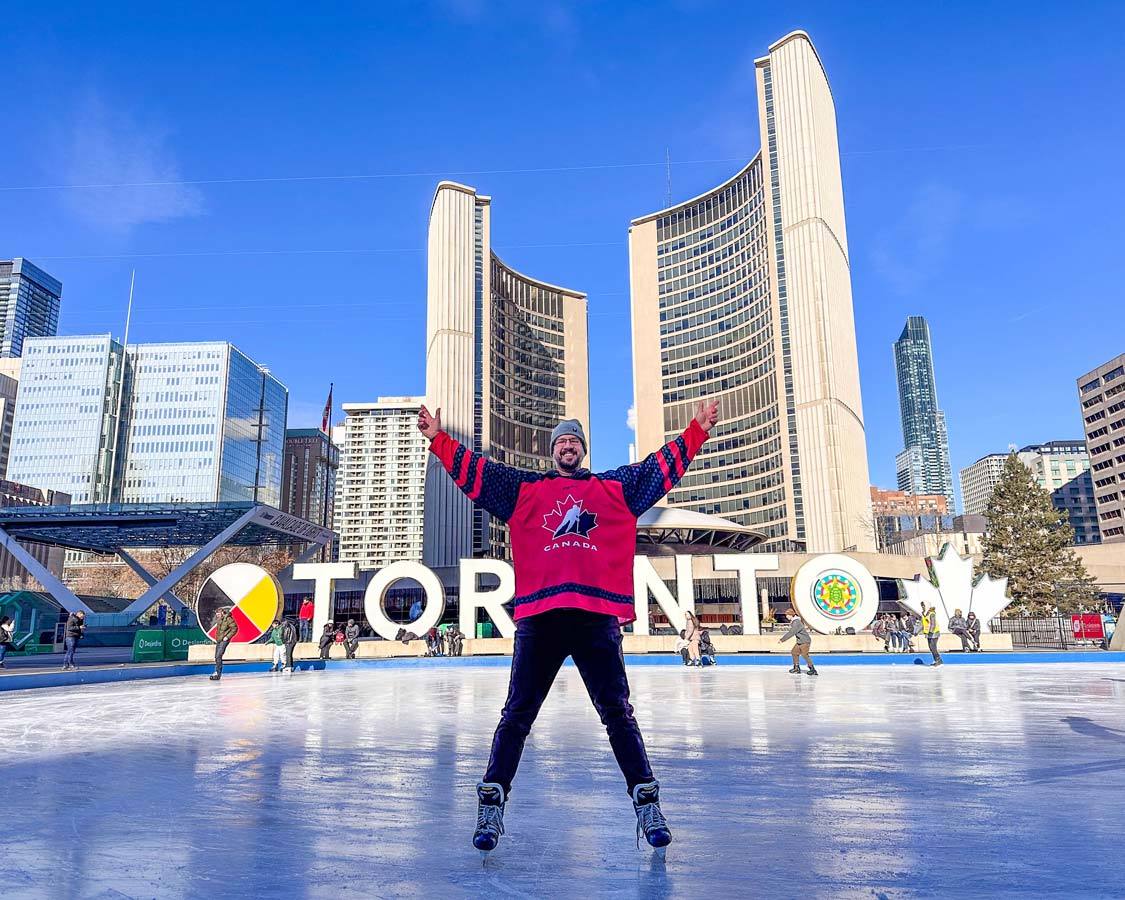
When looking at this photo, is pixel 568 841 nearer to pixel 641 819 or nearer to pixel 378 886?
pixel 641 819

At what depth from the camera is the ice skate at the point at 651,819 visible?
3244 millimetres

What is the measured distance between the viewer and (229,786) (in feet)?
16.5

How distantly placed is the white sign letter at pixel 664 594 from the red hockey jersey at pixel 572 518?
899 inches

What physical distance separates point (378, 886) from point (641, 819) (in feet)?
3.82

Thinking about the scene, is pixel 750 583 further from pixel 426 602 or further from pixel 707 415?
pixel 707 415

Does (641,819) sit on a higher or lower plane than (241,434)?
lower

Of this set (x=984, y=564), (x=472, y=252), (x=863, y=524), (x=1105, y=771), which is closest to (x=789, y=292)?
(x=863, y=524)

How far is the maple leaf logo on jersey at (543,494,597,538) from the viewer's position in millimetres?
3684

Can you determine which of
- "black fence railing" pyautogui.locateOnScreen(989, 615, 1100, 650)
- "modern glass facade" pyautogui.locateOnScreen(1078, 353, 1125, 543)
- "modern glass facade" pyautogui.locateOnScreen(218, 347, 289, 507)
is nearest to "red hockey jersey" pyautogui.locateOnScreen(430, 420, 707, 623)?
"black fence railing" pyautogui.locateOnScreen(989, 615, 1100, 650)

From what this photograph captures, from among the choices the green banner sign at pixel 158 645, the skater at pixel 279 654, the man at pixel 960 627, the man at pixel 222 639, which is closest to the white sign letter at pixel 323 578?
the green banner sign at pixel 158 645

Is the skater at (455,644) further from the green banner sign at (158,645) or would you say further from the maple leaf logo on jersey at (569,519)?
the maple leaf logo on jersey at (569,519)

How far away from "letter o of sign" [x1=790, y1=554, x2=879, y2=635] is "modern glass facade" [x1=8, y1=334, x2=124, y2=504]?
128 meters

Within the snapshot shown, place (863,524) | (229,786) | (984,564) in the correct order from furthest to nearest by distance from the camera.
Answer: (863,524)
(984,564)
(229,786)

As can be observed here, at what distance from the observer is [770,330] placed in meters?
101
